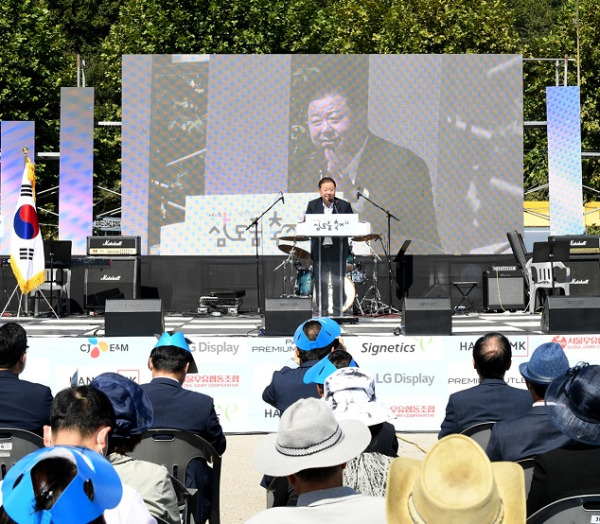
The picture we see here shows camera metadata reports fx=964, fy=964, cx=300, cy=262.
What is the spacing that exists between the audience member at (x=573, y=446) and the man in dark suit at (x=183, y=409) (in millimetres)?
1710

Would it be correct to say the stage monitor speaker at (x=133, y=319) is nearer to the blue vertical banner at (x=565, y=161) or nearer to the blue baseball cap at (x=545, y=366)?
the blue baseball cap at (x=545, y=366)

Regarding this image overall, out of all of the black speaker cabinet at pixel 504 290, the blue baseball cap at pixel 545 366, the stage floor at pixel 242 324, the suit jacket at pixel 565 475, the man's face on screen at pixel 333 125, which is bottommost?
the suit jacket at pixel 565 475

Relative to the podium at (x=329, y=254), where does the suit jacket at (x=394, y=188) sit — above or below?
above

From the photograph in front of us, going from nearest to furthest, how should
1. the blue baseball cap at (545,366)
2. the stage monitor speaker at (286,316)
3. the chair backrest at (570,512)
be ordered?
the chair backrest at (570,512)
the blue baseball cap at (545,366)
the stage monitor speaker at (286,316)

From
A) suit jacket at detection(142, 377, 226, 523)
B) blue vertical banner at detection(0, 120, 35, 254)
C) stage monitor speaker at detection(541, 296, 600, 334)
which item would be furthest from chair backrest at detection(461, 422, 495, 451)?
blue vertical banner at detection(0, 120, 35, 254)

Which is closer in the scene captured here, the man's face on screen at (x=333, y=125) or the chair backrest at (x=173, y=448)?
the chair backrest at (x=173, y=448)

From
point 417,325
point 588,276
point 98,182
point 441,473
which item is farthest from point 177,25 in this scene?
point 441,473

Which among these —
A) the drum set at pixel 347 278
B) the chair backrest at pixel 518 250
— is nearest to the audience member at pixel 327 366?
the drum set at pixel 347 278

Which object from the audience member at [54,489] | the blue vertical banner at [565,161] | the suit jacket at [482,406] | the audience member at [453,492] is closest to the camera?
the audience member at [54,489]

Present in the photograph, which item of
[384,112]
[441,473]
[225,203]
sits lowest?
[441,473]

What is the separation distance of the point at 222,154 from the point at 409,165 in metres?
3.22

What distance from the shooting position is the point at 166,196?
53.9 ft

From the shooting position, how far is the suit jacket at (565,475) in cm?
285

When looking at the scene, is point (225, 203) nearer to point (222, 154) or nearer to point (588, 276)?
point (222, 154)
